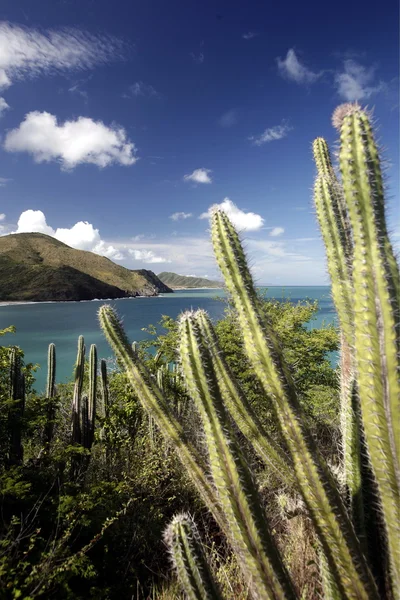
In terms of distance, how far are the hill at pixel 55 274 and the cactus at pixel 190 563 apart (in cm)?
10649

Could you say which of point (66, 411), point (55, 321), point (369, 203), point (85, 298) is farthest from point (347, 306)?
point (85, 298)

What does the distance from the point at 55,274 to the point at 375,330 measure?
376ft

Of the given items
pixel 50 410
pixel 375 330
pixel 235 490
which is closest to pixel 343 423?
pixel 235 490

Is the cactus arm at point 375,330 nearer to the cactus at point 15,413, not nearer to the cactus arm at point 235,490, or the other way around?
the cactus arm at point 235,490

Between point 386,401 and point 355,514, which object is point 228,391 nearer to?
point 355,514

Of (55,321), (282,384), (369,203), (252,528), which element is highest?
(369,203)

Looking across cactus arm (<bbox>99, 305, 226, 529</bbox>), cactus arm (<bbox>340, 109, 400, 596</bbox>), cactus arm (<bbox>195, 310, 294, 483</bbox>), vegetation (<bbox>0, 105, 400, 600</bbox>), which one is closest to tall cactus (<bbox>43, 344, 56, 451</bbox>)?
vegetation (<bbox>0, 105, 400, 600</bbox>)

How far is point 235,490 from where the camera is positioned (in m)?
1.88

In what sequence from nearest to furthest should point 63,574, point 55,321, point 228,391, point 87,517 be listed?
Result: point 228,391 < point 63,574 < point 87,517 < point 55,321

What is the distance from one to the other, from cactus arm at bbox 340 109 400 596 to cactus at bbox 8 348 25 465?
17.2 ft

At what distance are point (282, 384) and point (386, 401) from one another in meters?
0.74

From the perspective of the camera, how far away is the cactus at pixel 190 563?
1978 mm

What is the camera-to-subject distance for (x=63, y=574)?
11.0 feet

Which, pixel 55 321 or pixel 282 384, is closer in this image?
pixel 282 384
